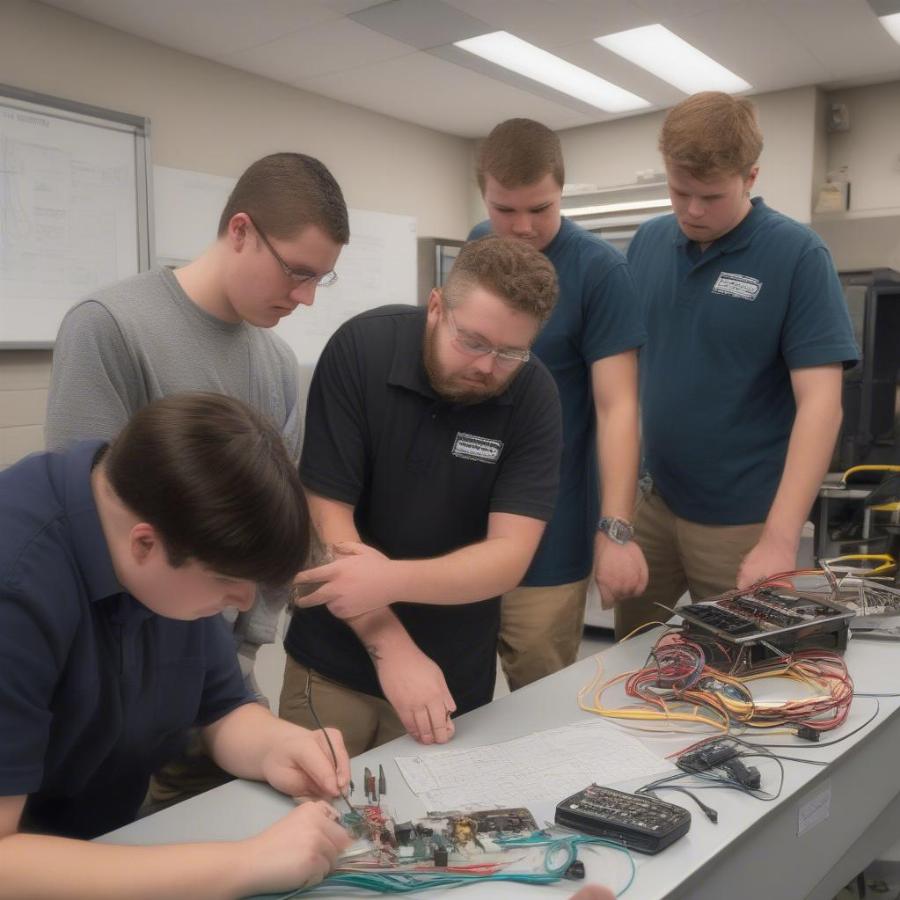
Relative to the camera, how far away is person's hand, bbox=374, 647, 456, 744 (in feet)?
3.93

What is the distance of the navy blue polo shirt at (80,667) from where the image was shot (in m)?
0.80

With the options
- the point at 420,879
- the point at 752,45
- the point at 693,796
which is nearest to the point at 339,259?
the point at 752,45

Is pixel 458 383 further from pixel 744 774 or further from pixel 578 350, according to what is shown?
pixel 744 774

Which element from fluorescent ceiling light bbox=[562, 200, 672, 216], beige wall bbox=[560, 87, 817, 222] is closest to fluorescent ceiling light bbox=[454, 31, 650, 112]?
beige wall bbox=[560, 87, 817, 222]

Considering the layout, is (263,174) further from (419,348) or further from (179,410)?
(179,410)

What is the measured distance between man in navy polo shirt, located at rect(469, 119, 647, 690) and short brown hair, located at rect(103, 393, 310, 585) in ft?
3.15

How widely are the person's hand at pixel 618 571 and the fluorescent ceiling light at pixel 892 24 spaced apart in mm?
2786

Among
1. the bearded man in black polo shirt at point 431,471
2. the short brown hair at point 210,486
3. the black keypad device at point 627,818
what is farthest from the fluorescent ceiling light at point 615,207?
the short brown hair at point 210,486

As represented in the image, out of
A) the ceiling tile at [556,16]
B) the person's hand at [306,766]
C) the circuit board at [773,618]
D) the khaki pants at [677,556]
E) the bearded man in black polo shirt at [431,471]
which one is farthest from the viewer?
the ceiling tile at [556,16]

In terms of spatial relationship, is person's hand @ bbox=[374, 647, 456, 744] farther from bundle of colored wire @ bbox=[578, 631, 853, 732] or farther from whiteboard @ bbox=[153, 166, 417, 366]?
whiteboard @ bbox=[153, 166, 417, 366]

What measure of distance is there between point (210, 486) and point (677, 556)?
1432mm

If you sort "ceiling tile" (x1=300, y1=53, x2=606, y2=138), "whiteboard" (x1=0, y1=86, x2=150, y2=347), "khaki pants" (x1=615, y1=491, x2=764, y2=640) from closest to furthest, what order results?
"khaki pants" (x1=615, y1=491, x2=764, y2=640) → "whiteboard" (x1=0, y1=86, x2=150, y2=347) → "ceiling tile" (x1=300, y1=53, x2=606, y2=138)

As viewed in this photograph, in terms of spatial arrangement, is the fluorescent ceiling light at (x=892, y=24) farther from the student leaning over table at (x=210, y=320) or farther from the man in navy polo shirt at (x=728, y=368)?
the student leaning over table at (x=210, y=320)

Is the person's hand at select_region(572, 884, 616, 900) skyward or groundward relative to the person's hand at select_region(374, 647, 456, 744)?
groundward
